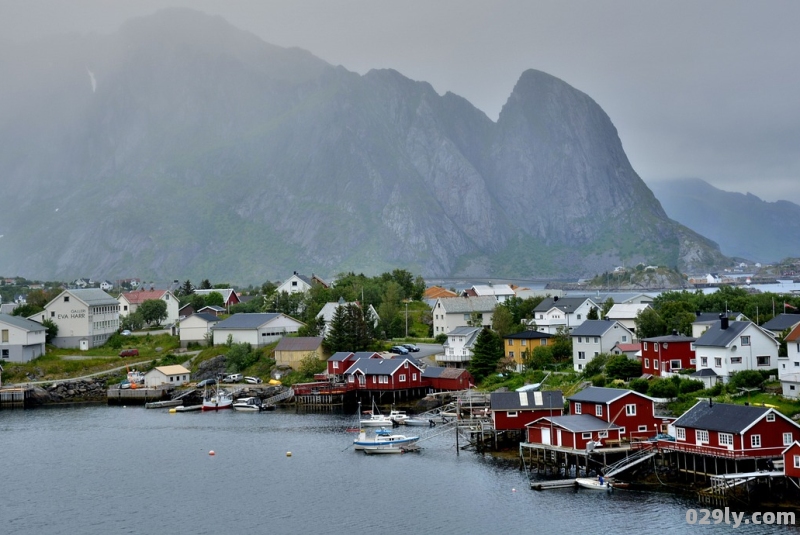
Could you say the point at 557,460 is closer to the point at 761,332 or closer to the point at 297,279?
the point at 761,332

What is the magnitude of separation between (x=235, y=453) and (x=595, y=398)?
23.6 metres

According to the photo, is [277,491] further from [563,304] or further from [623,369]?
[563,304]

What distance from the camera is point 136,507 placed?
4809 centimetres

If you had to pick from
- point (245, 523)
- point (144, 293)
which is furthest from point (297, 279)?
point (245, 523)

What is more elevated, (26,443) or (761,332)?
(761,332)

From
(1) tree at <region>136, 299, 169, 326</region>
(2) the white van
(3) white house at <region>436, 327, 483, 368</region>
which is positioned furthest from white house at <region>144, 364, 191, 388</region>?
(1) tree at <region>136, 299, 169, 326</region>

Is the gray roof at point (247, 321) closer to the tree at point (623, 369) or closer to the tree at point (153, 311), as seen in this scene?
the tree at point (153, 311)

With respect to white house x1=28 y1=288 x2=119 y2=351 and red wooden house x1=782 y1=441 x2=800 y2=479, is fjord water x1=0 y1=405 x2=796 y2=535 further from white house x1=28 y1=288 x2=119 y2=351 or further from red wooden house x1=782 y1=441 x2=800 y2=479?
white house x1=28 y1=288 x2=119 y2=351

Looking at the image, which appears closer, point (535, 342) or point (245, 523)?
point (245, 523)

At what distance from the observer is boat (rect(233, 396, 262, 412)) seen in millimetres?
81375

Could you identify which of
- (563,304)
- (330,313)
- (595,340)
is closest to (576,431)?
(595,340)

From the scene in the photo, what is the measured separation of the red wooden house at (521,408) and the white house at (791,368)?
43.6ft

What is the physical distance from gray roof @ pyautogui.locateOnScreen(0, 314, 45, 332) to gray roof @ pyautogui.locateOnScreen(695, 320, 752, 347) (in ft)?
225

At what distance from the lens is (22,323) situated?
98.3 metres
